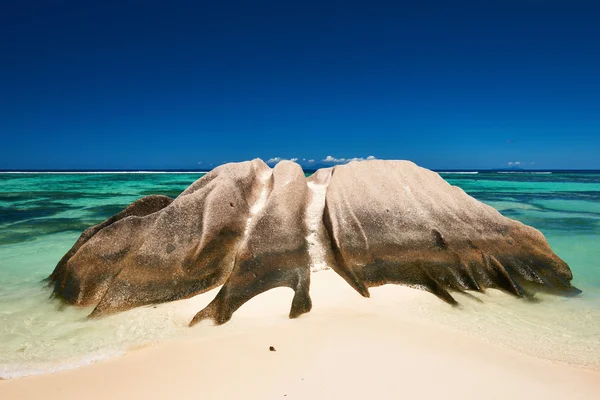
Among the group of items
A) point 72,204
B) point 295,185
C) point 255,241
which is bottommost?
point 72,204

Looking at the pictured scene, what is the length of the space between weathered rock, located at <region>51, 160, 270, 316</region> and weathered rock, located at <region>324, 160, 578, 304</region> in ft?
4.88

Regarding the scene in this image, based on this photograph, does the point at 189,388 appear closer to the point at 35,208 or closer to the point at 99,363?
the point at 99,363

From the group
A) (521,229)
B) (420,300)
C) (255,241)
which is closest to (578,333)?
(420,300)

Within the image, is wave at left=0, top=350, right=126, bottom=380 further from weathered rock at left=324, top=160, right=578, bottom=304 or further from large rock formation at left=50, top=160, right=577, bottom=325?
weathered rock at left=324, top=160, right=578, bottom=304

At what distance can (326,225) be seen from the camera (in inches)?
196

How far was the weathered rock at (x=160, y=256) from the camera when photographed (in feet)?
13.7

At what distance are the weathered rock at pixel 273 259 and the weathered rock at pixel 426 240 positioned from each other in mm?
494

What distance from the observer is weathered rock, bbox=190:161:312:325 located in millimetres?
3841

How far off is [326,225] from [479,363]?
2.53 m

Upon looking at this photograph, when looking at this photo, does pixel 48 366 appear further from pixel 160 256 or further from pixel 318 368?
pixel 318 368

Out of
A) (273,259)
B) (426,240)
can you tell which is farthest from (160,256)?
(426,240)

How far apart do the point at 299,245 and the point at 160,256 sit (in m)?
1.74

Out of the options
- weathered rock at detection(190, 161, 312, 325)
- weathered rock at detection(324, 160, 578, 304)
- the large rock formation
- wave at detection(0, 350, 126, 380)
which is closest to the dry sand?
wave at detection(0, 350, 126, 380)

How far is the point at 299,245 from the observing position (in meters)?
4.67
